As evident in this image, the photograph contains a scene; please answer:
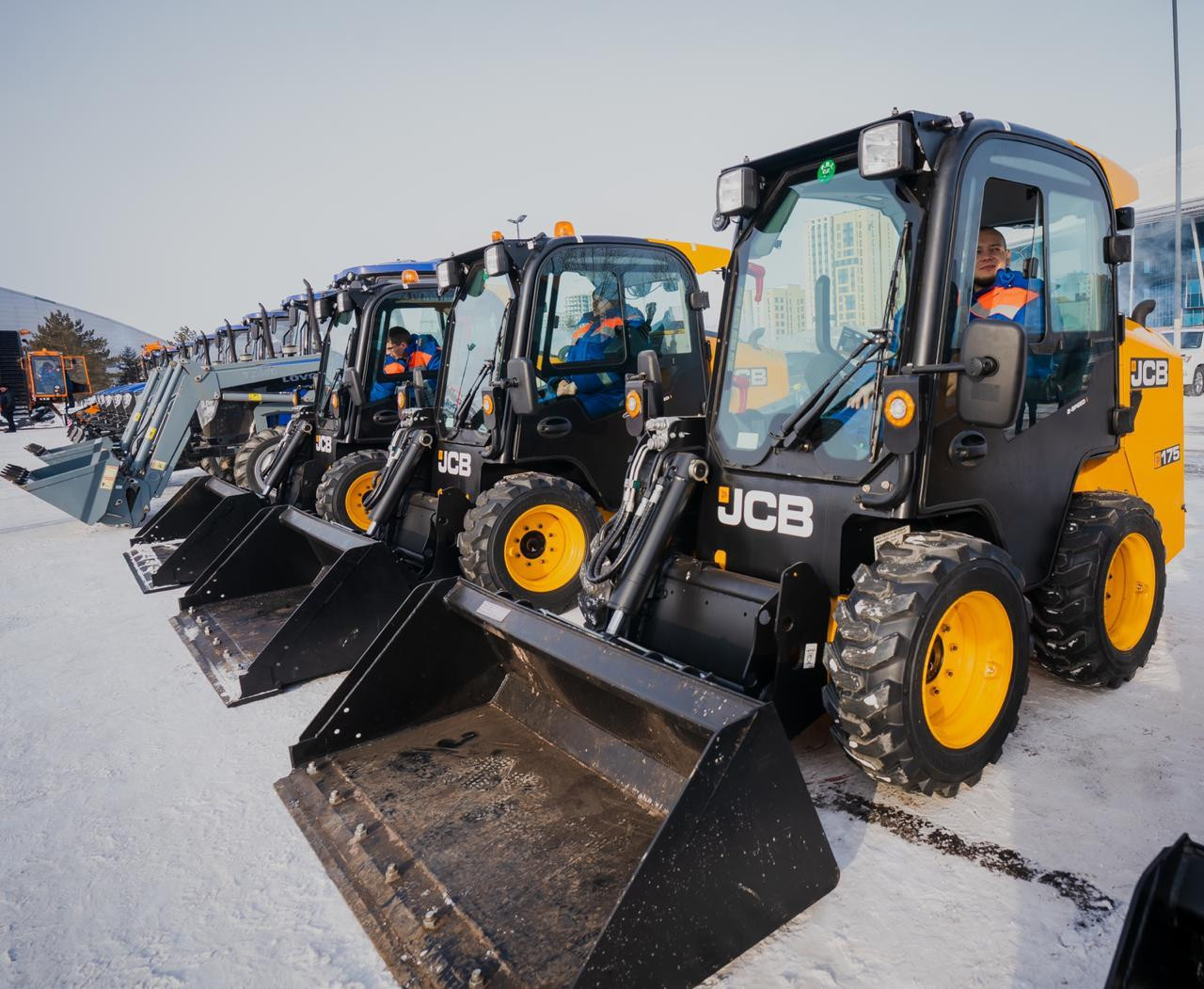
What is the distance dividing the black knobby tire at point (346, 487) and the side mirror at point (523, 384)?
267 centimetres

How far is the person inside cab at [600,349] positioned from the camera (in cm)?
567

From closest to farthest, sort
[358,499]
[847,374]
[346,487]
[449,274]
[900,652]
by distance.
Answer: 1. [900,652]
2. [847,374]
3. [449,274]
4. [346,487]
5. [358,499]

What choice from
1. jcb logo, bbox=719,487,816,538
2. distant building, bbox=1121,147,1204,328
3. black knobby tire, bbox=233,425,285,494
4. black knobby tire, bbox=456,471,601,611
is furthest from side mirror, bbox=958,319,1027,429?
distant building, bbox=1121,147,1204,328

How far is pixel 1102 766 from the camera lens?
3.16 metres

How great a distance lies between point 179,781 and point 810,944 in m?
2.61

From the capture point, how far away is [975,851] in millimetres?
2678

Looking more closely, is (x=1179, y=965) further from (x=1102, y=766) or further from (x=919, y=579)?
(x=1102, y=766)

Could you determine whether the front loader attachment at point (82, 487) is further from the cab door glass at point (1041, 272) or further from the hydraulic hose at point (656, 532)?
the cab door glass at point (1041, 272)

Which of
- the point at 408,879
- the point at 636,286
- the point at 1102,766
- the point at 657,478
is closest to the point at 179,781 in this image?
the point at 408,879

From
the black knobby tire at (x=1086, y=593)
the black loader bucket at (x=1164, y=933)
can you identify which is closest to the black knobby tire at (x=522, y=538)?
the black knobby tire at (x=1086, y=593)

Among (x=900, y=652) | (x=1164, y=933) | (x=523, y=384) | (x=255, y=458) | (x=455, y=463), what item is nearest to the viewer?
(x=1164, y=933)

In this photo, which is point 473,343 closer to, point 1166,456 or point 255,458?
point 1166,456

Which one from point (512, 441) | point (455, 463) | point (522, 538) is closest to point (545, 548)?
point (522, 538)

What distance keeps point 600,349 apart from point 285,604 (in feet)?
9.02
